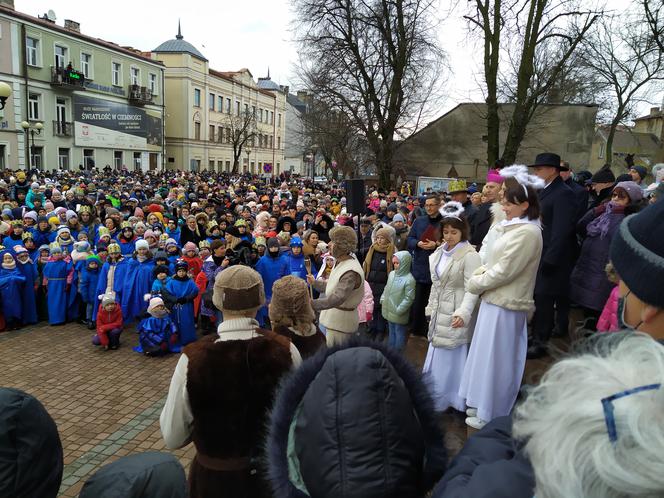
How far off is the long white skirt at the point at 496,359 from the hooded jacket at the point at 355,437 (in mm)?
2535

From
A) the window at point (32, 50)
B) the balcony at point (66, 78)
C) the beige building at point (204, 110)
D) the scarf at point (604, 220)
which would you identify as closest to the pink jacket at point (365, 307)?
the scarf at point (604, 220)

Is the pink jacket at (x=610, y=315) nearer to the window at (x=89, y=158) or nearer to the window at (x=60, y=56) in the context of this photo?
the window at (x=89, y=158)

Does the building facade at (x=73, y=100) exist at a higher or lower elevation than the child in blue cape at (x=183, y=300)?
higher

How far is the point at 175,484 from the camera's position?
167 cm

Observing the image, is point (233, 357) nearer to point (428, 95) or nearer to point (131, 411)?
point (131, 411)

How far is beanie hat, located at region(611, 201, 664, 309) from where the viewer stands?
1256mm

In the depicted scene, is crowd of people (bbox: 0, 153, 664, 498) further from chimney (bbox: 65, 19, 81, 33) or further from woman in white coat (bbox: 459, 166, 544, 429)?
chimney (bbox: 65, 19, 81, 33)

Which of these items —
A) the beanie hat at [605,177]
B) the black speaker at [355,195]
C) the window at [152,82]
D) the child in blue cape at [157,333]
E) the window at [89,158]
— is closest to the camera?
the beanie hat at [605,177]

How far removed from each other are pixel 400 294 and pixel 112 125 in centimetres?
4175

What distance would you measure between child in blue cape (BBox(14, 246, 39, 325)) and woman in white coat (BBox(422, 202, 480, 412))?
716 centimetres

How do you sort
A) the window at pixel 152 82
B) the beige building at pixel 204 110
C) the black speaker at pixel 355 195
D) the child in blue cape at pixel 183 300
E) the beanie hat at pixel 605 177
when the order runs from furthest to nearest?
1. the beige building at pixel 204 110
2. the window at pixel 152 82
3. the black speaker at pixel 355 195
4. the child in blue cape at pixel 183 300
5. the beanie hat at pixel 605 177

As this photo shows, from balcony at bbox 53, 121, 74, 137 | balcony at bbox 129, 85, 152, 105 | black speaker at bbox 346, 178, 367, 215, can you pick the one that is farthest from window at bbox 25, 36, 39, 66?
black speaker at bbox 346, 178, 367, 215

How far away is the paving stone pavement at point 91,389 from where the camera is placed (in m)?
4.29

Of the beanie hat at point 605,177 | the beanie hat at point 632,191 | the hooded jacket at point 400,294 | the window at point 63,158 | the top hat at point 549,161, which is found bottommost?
the hooded jacket at point 400,294
